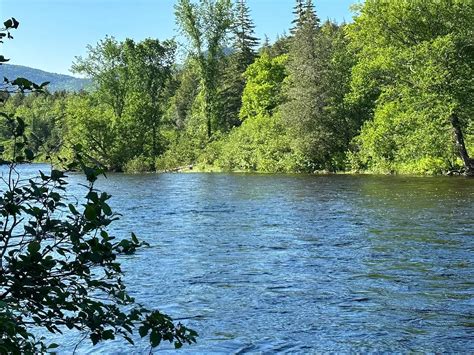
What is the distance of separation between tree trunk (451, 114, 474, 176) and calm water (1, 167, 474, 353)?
1632 cm

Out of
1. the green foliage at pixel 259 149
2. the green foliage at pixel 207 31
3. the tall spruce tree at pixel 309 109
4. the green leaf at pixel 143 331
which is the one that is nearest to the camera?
the green leaf at pixel 143 331

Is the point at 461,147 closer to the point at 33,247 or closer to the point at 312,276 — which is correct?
the point at 312,276

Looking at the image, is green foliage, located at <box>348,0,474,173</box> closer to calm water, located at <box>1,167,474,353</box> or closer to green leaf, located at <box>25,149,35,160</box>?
calm water, located at <box>1,167,474,353</box>

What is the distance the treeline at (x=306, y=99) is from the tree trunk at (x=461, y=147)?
0.07m

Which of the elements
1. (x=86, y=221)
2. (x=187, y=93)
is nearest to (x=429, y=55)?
(x=86, y=221)

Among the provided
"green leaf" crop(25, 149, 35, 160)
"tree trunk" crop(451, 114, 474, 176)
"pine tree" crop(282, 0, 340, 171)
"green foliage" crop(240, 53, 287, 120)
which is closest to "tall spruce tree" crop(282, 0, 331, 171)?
"pine tree" crop(282, 0, 340, 171)

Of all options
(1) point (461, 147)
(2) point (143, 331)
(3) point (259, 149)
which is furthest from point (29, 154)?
(3) point (259, 149)

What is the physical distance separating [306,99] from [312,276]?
128ft

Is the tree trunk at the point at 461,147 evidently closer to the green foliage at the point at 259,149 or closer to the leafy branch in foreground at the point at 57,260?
the green foliage at the point at 259,149

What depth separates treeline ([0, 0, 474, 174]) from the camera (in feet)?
116

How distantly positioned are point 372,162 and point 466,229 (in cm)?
3047

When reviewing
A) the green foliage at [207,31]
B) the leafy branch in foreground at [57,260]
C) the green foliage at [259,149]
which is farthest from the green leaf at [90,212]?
the green foliage at [207,31]

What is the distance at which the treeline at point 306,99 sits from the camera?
3534 centimetres

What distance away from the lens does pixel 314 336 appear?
6949 millimetres
